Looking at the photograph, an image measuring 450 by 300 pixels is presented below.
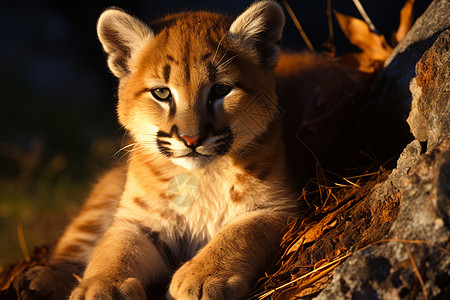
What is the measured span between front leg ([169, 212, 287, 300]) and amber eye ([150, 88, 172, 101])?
758 mm

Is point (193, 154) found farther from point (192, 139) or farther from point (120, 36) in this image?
point (120, 36)

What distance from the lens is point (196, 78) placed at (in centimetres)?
232

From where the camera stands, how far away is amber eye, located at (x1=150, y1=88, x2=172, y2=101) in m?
2.45

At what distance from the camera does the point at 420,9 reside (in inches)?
189

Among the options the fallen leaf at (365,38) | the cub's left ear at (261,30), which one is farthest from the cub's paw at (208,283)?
the fallen leaf at (365,38)

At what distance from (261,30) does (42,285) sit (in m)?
1.88

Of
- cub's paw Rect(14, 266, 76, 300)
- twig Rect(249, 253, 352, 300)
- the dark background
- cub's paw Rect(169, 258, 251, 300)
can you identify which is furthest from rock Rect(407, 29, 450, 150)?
the dark background

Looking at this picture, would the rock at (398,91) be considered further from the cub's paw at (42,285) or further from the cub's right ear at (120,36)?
the cub's paw at (42,285)

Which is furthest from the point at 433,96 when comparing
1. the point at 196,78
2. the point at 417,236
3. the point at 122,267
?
the point at 122,267

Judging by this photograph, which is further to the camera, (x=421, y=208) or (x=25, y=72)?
(x=25, y=72)

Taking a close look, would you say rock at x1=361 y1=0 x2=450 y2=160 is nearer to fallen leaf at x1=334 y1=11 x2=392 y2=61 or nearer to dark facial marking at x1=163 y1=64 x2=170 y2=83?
fallen leaf at x1=334 y1=11 x2=392 y2=61

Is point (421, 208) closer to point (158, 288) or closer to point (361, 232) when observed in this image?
point (361, 232)

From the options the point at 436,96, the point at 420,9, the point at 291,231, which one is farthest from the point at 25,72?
the point at 436,96

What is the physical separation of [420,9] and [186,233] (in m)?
3.69
